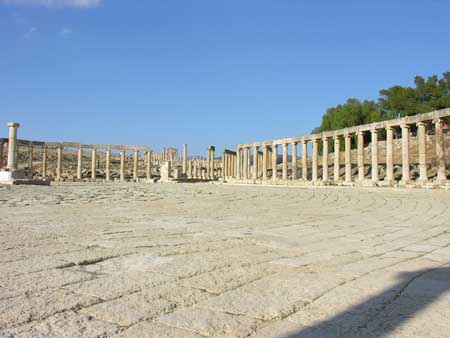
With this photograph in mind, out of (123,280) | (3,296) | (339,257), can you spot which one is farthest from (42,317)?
(339,257)

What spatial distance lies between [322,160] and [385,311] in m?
40.8

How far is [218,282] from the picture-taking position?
11.5 ft

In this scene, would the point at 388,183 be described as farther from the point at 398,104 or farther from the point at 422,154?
the point at 398,104

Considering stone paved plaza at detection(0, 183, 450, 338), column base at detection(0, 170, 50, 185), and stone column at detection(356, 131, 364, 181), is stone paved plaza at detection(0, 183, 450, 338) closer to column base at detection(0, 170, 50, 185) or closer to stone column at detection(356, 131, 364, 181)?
column base at detection(0, 170, 50, 185)

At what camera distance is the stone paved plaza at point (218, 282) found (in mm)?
2492

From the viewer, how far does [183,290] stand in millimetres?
3223

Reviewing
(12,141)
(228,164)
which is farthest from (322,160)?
(12,141)

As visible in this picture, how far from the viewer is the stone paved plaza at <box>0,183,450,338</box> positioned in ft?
8.18

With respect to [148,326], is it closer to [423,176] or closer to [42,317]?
[42,317]

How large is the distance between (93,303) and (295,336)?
1.46 metres

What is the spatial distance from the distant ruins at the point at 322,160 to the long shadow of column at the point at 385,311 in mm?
19746

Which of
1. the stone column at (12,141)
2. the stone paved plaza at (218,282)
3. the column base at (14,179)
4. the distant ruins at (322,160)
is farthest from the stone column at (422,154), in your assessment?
the stone column at (12,141)

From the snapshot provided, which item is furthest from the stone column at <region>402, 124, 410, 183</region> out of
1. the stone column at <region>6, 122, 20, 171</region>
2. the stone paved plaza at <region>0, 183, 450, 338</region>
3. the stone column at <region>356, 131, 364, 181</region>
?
the stone column at <region>6, 122, 20, 171</region>

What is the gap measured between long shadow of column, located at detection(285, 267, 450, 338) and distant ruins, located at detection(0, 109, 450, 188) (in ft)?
64.8
